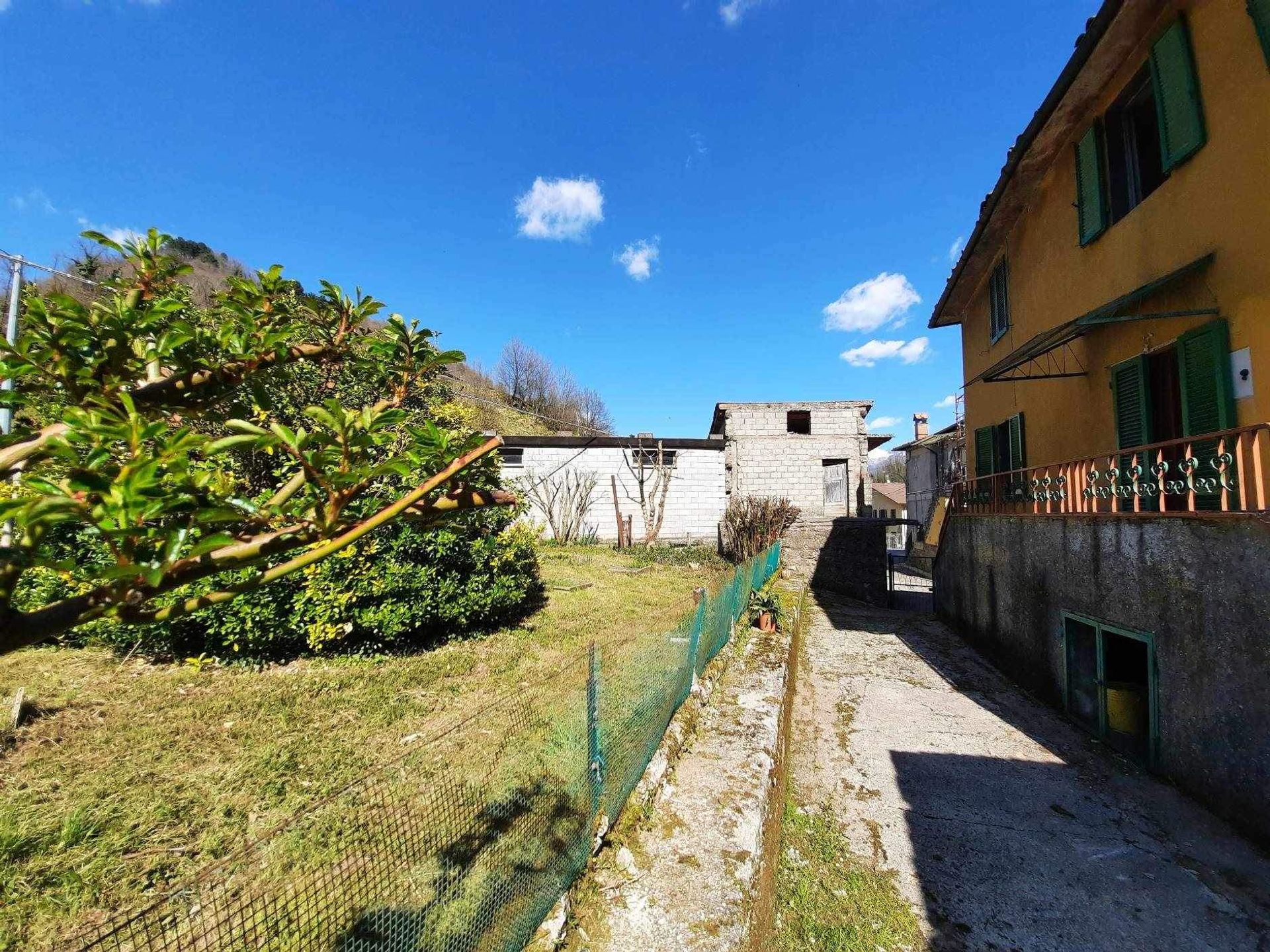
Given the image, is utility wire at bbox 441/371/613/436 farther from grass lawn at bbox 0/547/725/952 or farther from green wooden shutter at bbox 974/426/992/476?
grass lawn at bbox 0/547/725/952

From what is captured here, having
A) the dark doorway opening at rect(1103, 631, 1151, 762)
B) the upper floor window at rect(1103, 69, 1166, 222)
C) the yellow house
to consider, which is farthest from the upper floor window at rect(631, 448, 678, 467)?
the dark doorway opening at rect(1103, 631, 1151, 762)

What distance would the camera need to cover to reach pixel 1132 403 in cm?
653

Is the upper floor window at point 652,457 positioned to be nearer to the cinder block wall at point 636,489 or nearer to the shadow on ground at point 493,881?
the cinder block wall at point 636,489

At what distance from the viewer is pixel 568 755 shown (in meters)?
2.89

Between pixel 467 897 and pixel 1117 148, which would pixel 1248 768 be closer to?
pixel 467 897

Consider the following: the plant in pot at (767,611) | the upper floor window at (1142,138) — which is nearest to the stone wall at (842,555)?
the plant in pot at (767,611)

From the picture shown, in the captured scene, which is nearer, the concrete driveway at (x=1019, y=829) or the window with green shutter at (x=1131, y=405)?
the concrete driveway at (x=1019, y=829)

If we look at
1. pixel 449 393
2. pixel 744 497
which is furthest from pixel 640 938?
pixel 744 497

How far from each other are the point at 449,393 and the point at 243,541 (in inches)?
327

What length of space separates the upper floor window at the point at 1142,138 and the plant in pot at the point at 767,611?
6.38 meters

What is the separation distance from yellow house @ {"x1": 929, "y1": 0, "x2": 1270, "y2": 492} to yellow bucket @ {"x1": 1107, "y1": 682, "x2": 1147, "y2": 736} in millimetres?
1986

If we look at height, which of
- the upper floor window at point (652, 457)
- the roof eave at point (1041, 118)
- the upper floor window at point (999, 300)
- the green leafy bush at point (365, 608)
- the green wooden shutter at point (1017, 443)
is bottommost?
the green leafy bush at point (365, 608)

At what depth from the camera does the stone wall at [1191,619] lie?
395cm

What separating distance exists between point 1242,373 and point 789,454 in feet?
44.6
